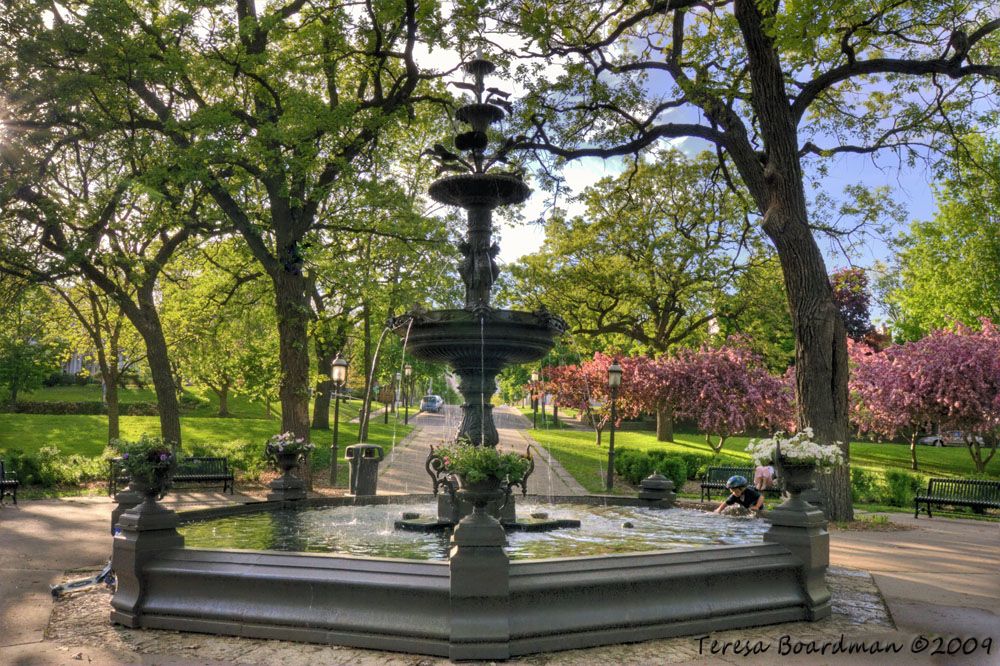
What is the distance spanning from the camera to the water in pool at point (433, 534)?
841cm

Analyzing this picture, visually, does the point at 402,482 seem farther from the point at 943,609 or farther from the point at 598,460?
the point at 943,609

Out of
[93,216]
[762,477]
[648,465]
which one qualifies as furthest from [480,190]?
[648,465]

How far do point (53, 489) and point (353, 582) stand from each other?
60.3 ft

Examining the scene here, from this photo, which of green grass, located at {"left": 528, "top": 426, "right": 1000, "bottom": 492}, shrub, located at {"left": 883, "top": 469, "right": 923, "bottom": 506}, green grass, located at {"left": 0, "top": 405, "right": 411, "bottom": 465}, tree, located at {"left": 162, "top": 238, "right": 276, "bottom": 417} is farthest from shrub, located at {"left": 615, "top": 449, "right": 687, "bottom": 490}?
tree, located at {"left": 162, "top": 238, "right": 276, "bottom": 417}

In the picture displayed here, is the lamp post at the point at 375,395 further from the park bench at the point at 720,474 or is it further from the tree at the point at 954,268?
the tree at the point at 954,268

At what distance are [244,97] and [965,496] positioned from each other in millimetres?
21622

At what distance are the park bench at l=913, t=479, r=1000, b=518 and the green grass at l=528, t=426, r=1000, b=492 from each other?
6508 millimetres

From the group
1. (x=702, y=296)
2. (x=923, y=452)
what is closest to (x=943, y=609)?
(x=702, y=296)

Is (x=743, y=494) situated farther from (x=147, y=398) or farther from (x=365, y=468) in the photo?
(x=147, y=398)

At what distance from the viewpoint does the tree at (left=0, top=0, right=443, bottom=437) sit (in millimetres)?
16750

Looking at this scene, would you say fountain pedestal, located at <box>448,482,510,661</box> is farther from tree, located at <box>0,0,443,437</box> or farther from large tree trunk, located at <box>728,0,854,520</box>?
tree, located at <box>0,0,443,437</box>

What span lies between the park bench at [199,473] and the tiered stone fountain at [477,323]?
11.7m

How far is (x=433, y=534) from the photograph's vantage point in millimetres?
9672

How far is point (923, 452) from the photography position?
128ft
